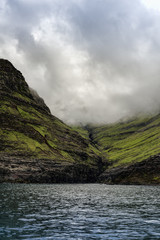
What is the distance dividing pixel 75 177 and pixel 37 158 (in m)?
43.5

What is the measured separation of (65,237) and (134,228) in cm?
916

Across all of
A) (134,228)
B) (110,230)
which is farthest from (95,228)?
(134,228)

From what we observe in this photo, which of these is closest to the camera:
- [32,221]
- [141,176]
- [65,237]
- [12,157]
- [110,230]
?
[65,237]

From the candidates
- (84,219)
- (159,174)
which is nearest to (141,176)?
(159,174)

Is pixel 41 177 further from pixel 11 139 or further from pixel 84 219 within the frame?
pixel 84 219

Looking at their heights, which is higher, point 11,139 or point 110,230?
point 11,139

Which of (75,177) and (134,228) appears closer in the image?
(134,228)

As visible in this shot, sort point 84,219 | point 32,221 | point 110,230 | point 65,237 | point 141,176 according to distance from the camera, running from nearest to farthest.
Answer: point 65,237, point 110,230, point 32,221, point 84,219, point 141,176

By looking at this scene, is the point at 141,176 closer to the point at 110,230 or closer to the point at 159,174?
the point at 159,174

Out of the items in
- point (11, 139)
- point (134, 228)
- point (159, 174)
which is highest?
point (11, 139)

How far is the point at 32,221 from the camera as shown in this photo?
28641 millimetres

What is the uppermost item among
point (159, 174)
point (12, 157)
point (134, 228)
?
point (12, 157)

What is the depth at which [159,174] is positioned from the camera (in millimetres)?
181125

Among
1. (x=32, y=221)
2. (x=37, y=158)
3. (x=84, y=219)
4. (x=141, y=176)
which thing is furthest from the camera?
(x=141, y=176)
